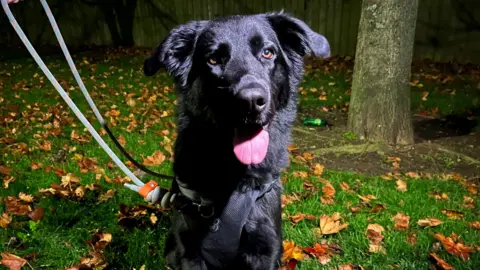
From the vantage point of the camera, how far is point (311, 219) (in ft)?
9.87

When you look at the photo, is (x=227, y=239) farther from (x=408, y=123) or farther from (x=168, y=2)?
(x=168, y=2)

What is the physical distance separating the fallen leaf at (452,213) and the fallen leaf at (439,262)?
27.5 inches

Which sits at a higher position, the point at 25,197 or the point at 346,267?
the point at 25,197

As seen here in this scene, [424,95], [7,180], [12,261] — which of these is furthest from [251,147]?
[424,95]

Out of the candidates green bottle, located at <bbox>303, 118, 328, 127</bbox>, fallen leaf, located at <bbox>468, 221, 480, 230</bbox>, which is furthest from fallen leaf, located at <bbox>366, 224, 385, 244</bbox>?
green bottle, located at <bbox>303, 118, 328, 127</bbox>

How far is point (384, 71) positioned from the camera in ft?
15.0

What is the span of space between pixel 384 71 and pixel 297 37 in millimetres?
2532

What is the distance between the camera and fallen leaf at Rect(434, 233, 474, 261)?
249 cm

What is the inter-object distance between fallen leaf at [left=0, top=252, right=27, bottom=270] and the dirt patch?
2.79 metres

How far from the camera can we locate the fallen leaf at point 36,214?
285cm

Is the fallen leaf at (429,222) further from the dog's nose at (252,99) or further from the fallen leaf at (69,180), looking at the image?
the fallen leaf at (69,180)

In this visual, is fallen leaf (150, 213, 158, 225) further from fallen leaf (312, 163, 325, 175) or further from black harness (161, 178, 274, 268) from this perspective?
fallen leaf (312, 163, 325, 175)

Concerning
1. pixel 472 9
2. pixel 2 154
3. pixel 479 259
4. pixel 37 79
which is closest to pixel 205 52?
pixel 479 259

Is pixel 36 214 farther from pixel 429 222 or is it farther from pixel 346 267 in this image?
pixel 429 222
